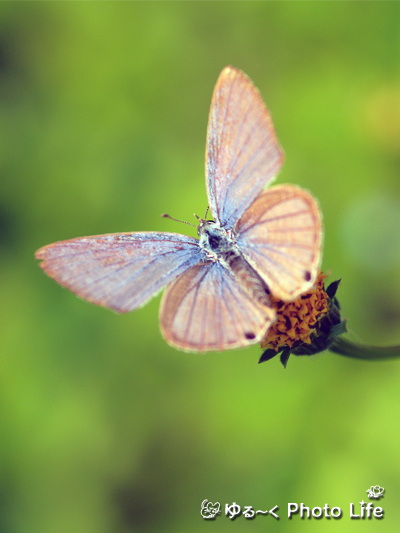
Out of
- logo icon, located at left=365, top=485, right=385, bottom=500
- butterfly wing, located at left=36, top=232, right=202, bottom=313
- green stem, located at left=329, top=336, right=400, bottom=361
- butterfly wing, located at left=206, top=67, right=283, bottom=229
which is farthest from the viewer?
logo icon, located at left=365, top=485, right=385, bottom=500

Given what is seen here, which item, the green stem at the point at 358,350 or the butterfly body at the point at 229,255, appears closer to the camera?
the butterfly body at the point at 229,255

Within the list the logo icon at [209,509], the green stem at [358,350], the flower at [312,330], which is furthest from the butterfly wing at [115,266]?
the logo icon at [209,509]

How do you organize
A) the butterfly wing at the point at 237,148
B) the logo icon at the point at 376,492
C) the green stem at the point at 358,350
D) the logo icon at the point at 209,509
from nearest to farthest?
the butterfly wing at the point at 237,148, the green stem at the point at 358,350, the logo icon at the point at 376,492, the logo icon at the point at 209,509

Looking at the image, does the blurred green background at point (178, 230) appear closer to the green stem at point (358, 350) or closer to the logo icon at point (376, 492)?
the logo icon at point (376, 492)

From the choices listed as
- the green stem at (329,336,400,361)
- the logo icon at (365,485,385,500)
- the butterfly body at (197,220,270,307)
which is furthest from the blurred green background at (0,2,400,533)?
the butterfly body at (197,220,270,307)

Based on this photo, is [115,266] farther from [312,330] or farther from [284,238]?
[312,330]

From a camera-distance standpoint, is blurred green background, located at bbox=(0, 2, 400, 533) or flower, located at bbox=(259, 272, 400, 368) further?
blurred green background, located at bbox=(0, 2, 400, 533)

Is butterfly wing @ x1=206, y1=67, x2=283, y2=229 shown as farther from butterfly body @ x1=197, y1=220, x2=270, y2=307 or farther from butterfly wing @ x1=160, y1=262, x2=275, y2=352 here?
butterfly wing @ x1=160, y1=262, x2=275, y2=352
